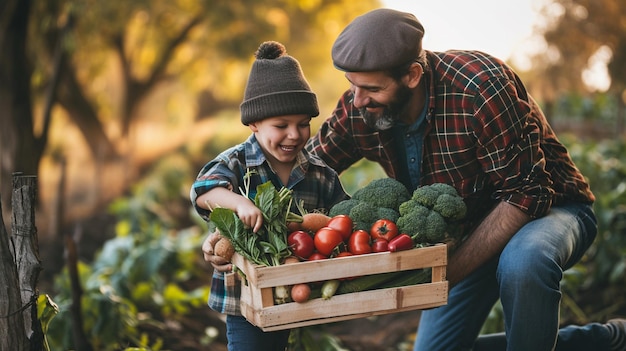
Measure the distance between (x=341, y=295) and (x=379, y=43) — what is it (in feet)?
3.93

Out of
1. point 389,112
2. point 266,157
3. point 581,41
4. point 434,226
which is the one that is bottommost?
point 434,226

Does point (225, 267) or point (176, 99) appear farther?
point (176, 99)

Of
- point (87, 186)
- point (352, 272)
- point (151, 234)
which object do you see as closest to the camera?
point (352, 272)

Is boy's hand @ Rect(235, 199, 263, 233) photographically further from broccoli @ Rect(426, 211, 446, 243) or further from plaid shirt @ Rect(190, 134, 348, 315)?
broccoli @ Rect(426, 211, 446, 243)

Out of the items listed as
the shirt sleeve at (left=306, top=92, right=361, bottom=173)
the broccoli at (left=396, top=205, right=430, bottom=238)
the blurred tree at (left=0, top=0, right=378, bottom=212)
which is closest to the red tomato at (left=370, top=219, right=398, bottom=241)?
Result: the broccoli at (left=396, top=205, right=430, bottom=238)

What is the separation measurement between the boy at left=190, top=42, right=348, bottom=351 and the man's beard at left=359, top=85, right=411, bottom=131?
13.5 inches

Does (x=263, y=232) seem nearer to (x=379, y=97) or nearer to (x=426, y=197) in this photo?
A: (x=426, y=197)

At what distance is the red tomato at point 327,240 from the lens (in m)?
3.07

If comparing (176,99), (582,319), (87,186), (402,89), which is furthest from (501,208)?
(176,99)

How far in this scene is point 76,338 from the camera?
4969mm

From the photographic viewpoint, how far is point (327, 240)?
307 centimetres

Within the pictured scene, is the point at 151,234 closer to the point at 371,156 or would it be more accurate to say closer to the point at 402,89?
the point at 371,156

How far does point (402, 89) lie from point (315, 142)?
0.73 metres

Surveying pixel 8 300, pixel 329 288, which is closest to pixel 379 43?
pixel 329 288
